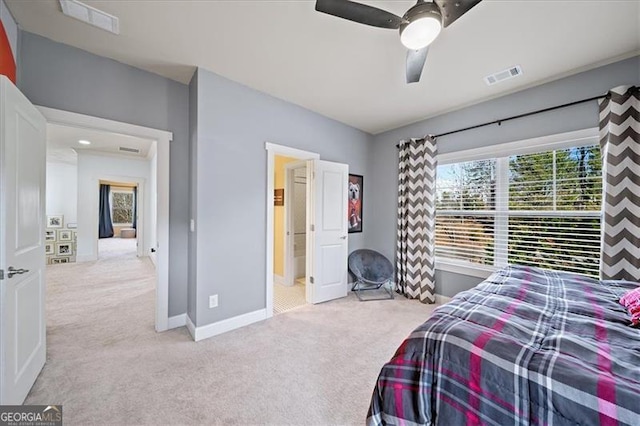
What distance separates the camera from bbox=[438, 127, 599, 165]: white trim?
2418 mm

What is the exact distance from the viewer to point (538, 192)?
273 cm

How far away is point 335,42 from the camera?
208 cm

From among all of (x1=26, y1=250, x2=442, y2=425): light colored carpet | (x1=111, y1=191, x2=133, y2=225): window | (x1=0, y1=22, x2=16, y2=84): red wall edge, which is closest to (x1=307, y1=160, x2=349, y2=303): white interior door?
(x1=26, y1=250, x2=442, y2=425): light colored carpet

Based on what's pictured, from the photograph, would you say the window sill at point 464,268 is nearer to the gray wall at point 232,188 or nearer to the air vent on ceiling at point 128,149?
the gray wall at point 232,188

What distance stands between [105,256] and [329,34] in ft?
24.7

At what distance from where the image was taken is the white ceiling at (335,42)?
1.76 metres

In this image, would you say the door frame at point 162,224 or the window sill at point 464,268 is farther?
the window sill at point 464,268

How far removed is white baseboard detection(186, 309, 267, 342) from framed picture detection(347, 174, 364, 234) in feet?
6.41

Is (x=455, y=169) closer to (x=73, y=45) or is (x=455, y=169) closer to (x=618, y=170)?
(x=618, y=170)

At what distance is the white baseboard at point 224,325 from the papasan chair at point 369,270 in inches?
61.5

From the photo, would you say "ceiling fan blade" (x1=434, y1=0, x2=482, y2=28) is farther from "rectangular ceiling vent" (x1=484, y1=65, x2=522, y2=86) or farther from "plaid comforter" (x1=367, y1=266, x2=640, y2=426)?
"plaid comforter" (x1=367, y1=266, x2=640, y2=426)

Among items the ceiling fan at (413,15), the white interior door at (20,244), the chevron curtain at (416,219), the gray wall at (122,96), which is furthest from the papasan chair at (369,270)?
the white interior door at (20,244)

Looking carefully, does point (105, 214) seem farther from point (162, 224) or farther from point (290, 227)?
point (162, 224)

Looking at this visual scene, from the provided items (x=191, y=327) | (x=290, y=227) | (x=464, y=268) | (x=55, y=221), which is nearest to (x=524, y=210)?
(x=464, y=268)
